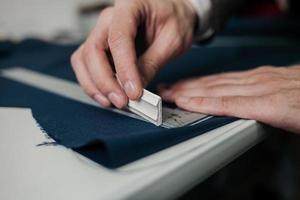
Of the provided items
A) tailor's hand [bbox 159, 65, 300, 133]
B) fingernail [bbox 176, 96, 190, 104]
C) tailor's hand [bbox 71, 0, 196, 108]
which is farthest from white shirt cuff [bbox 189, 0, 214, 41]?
fingernail [bbox 176, 96, 190, 104]

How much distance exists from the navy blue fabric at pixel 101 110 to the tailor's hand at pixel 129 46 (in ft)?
0.13

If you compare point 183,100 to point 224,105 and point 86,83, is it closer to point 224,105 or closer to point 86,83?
point 224,105

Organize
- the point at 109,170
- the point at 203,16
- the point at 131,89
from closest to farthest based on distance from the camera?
1. the point at 109,170
2. the point at 131,89
3. the point at 203,16

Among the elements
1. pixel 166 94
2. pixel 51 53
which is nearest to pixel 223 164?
pixel 166 94

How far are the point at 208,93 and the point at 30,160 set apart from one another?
1.00 feet

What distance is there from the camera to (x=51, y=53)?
108 cm

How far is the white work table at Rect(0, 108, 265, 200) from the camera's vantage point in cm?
30

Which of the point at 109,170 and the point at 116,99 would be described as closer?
the point at 109,170

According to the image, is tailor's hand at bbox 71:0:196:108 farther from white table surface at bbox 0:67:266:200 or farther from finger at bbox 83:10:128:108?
white table surface at bbox 0:67:266:200

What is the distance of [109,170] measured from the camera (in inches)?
13.3

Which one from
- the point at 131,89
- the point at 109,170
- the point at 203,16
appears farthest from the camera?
the point at 203,16

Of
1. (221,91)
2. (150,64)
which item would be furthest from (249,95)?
(150,64)

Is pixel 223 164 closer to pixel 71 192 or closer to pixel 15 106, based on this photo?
pixel 71 192

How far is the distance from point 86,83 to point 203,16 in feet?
1.13
